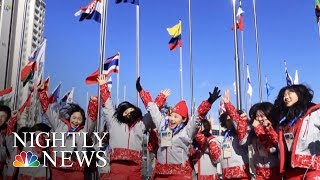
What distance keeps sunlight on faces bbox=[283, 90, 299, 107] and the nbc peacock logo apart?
14.9ft

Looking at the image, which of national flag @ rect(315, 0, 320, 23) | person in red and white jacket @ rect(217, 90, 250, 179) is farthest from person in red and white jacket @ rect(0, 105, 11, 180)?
national flag @ rect(315, 0, 320, 23)

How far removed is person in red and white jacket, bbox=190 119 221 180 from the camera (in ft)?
23.8

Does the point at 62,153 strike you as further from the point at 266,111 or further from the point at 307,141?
the point at 307,141

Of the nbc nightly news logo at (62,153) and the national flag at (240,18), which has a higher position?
the national flag at (240,18)

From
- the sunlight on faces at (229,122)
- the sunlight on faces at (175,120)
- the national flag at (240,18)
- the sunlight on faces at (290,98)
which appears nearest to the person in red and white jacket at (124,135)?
the sunlight on faces at (175,120)

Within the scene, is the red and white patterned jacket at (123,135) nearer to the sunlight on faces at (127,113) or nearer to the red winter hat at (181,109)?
the sunlight on faces at (127,113)

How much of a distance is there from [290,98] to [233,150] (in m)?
1.79

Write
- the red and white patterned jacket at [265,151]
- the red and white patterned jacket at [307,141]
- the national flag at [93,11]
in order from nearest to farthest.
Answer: the red and white patterned jacket at [307,141] < the red and white patterned jacket at [265,151] < the national flag at [93,11]

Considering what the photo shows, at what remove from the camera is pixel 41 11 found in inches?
3329

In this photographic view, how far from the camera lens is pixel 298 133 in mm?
4754

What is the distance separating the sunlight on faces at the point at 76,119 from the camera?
275 inches

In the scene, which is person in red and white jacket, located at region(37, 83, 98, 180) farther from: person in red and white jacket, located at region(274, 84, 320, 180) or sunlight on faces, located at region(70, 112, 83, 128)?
person in red and white jacket, located at region(274, 84, 320, 180)

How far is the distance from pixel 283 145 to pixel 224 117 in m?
1.99

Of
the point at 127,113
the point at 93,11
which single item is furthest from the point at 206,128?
the point at 93,11
